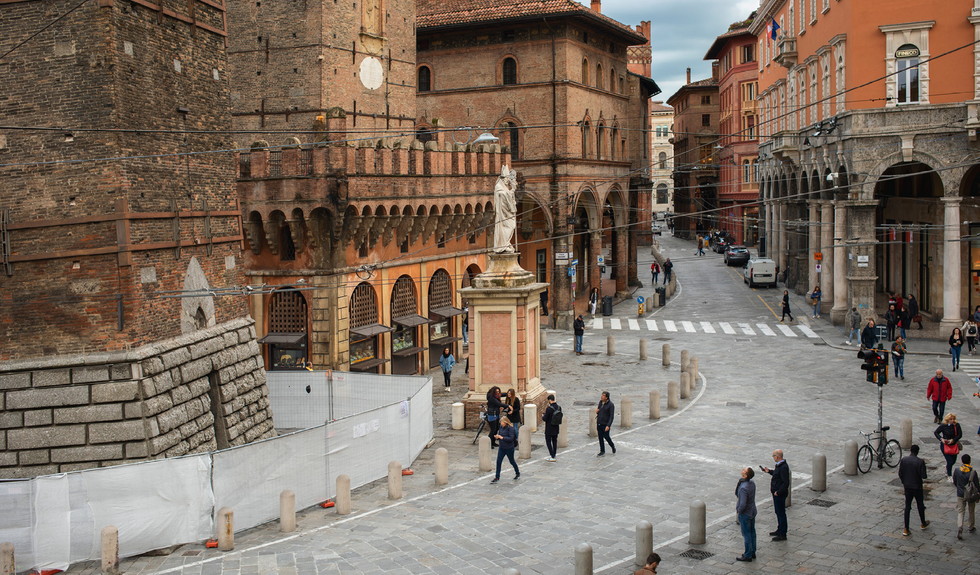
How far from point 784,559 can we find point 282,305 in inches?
738

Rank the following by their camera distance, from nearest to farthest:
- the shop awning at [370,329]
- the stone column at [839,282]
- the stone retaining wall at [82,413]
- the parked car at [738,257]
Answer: the stone retaining wall at [82,413], the shop awning at [370,329], the stone column at [839,282], the parked car at [738,257]

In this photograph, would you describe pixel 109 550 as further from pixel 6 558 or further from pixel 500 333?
pixel 500 333

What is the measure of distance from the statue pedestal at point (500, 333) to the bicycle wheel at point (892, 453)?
8433 mm

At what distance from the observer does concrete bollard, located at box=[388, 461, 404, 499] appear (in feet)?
59.8

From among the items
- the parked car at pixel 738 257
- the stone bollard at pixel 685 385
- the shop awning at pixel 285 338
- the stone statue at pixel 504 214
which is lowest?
the stone bollard at pixel 685 385

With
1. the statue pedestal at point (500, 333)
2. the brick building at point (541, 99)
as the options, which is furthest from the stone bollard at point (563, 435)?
the brick building at point (541, 99)

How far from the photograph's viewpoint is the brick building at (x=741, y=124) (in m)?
79.8

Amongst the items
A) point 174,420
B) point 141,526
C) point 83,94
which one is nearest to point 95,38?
point 83,94

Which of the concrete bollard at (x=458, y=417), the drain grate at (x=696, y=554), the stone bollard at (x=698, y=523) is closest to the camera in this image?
the drain grate at (x=696, y=554)

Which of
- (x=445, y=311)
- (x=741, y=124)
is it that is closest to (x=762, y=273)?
(x=445, y=311)

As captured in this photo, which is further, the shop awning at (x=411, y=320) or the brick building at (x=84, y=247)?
the shop awning at (x=411, y=320)

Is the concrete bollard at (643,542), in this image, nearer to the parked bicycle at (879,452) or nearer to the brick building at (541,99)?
the parked bicycle at (879,452)

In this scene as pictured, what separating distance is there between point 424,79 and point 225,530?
3777 centimetres

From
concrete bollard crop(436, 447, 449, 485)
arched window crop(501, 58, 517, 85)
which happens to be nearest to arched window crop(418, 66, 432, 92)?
arched window crop(501, 58, 517, 85)
